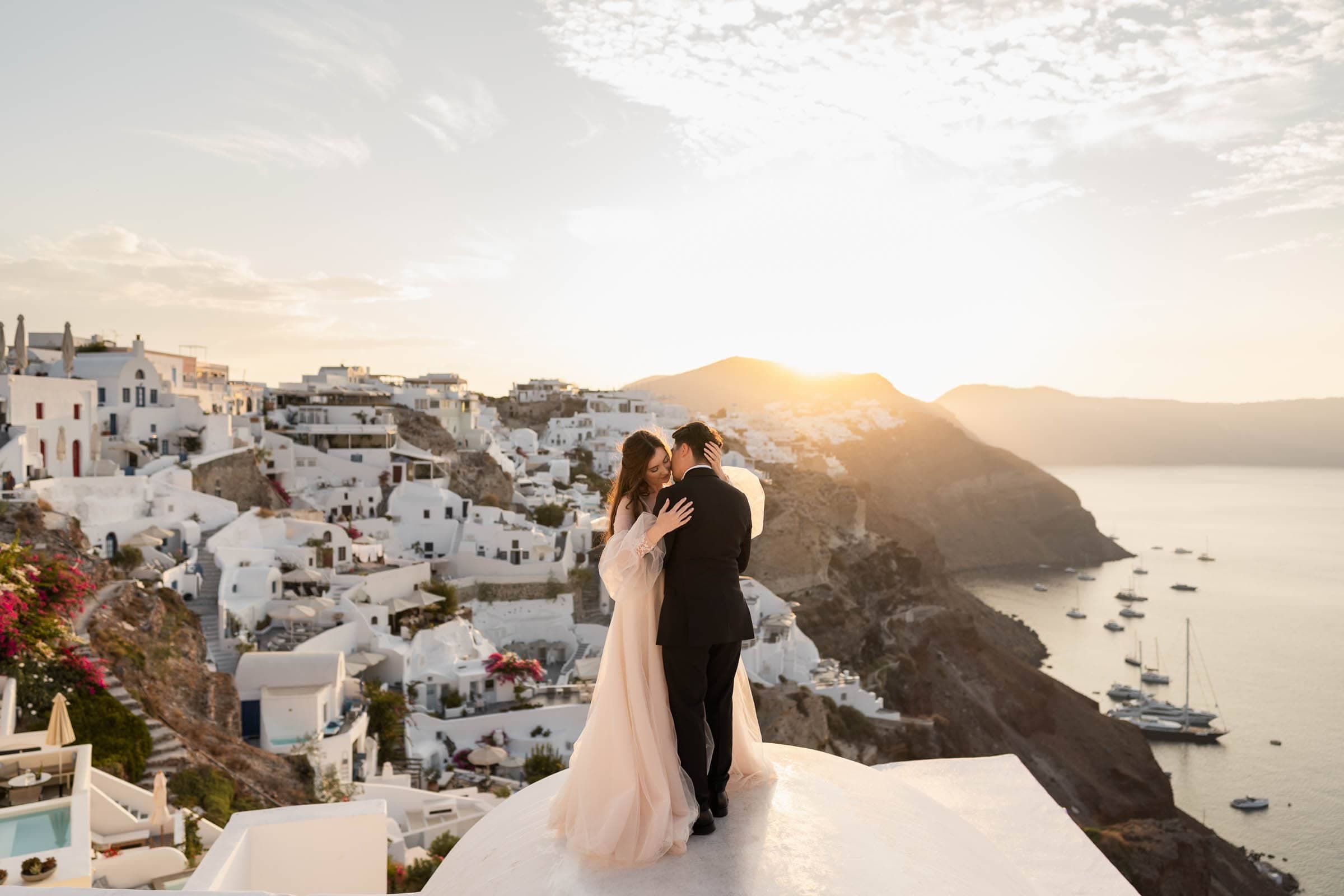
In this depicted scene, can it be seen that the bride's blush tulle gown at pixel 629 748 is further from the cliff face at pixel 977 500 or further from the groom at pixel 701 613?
the cliff face at pixel 977 500

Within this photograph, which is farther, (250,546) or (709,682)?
(250,546)

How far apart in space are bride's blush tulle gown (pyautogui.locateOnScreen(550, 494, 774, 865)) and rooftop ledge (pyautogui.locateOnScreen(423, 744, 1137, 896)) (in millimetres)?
98

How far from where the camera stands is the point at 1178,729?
38.8 meters

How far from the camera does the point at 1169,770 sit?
35.9 meters

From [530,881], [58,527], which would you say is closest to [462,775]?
[58,527]

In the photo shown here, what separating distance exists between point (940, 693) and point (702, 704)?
35.8m

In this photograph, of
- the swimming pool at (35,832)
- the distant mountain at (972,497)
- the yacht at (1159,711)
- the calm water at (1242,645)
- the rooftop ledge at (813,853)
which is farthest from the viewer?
the distant mountain at (972,497)

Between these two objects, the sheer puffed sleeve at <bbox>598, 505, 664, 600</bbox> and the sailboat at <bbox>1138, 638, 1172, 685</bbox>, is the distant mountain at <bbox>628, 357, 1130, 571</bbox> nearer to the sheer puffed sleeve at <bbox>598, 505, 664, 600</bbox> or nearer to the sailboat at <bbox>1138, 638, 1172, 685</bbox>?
the sailboat at <bbox>1138, 638, 1172, 685</bbox>

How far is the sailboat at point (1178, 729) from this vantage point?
38.5 metres

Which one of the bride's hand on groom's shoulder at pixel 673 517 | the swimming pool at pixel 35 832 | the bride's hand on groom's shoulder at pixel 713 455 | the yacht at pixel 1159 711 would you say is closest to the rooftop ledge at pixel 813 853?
the bride's hand on groom's shoulder at pixel 673 517

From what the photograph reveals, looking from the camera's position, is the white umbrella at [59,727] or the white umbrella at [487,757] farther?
the white umbrella at [487,757]

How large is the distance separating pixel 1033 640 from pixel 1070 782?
21.6 meters

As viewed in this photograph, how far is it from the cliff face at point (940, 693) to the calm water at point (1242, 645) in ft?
11.6

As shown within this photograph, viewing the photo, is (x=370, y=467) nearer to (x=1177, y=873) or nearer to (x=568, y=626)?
(x=568, y=626)
